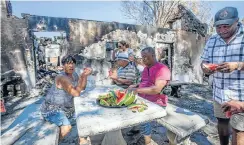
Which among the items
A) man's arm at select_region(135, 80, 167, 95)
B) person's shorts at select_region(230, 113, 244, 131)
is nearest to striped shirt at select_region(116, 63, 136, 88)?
man's arm at select_region(135, 80, 167, 95)

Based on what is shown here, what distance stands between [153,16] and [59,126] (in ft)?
61.4

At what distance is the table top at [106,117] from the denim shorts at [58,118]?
431 millimetres

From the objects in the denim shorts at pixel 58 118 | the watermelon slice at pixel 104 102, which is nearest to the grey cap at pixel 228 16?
the watermelon slice at pixel 104 102

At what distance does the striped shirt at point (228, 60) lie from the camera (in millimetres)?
2254

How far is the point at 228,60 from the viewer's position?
2.35 m

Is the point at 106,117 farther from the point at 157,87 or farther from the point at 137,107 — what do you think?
the point at 157,87

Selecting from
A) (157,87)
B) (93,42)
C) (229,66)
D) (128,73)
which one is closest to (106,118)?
(157,87)

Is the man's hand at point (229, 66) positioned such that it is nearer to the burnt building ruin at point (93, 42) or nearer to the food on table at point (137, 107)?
the food on table at point (137, 107)

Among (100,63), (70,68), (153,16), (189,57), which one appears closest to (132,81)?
(70,68)

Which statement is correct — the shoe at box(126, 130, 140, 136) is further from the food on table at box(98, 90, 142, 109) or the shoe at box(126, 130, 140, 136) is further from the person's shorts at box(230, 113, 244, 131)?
the person's shorts at box(230, 113, 244, 131)

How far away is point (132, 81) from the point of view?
420 centimetres

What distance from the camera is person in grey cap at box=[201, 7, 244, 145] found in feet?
6.95

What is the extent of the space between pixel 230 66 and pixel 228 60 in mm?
366

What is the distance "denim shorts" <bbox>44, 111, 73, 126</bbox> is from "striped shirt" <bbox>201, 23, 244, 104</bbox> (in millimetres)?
2142
